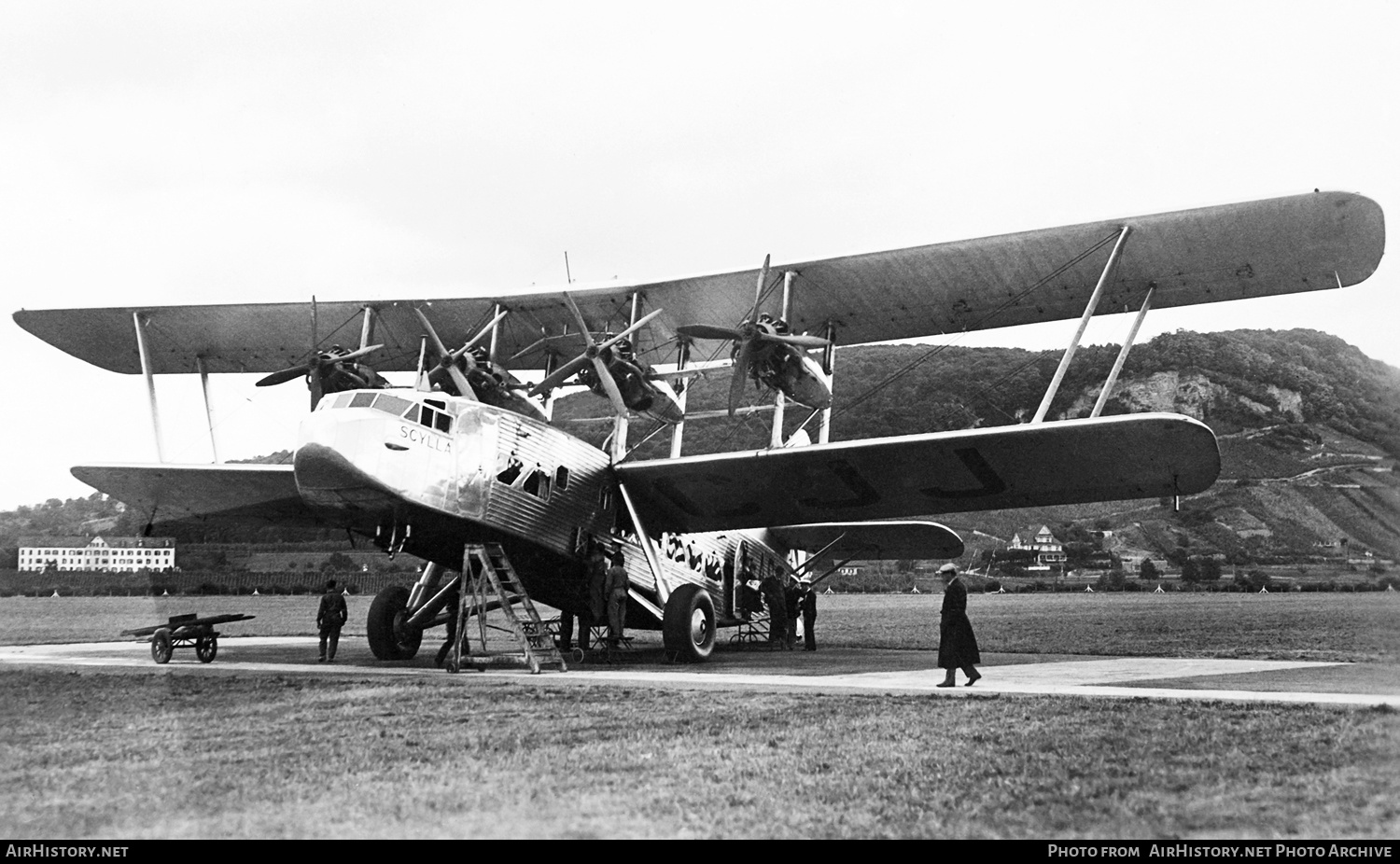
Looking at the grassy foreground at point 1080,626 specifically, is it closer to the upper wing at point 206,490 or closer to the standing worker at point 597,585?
the upper wing at point 206,490

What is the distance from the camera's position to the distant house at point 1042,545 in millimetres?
94375

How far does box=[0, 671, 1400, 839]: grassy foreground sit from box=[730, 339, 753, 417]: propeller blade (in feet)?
25.8

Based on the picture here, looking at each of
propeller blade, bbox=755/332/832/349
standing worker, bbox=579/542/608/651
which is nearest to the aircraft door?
standing worker, bbox=579/542/608/651

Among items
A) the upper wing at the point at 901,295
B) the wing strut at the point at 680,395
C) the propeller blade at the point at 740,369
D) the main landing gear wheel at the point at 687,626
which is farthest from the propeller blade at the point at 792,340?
the main landing gear wheel at the point at 687,626

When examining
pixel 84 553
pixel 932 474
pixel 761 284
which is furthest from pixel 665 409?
pixel 84 553

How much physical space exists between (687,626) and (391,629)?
5.06 meters

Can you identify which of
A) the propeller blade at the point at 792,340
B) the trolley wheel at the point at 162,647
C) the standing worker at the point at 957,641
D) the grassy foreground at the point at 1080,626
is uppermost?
the propeller blade at the point at 792,340

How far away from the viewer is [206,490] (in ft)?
67.5

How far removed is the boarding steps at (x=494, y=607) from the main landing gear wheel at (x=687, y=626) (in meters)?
2.11

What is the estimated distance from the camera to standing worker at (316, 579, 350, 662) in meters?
18.3

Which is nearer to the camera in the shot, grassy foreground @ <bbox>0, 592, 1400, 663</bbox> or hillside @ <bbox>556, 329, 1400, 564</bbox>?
grassy foreground @ <bbox>0, 592, 1400, 663</bbox>

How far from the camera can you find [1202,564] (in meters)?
76.4

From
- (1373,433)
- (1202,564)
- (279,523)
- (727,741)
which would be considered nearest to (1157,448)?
(1373,433)

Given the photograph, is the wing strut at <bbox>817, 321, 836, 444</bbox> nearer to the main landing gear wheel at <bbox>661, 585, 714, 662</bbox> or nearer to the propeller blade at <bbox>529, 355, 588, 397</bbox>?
the main landing gear wheel at <bbox>661, 585, 714, 662</bbox>
